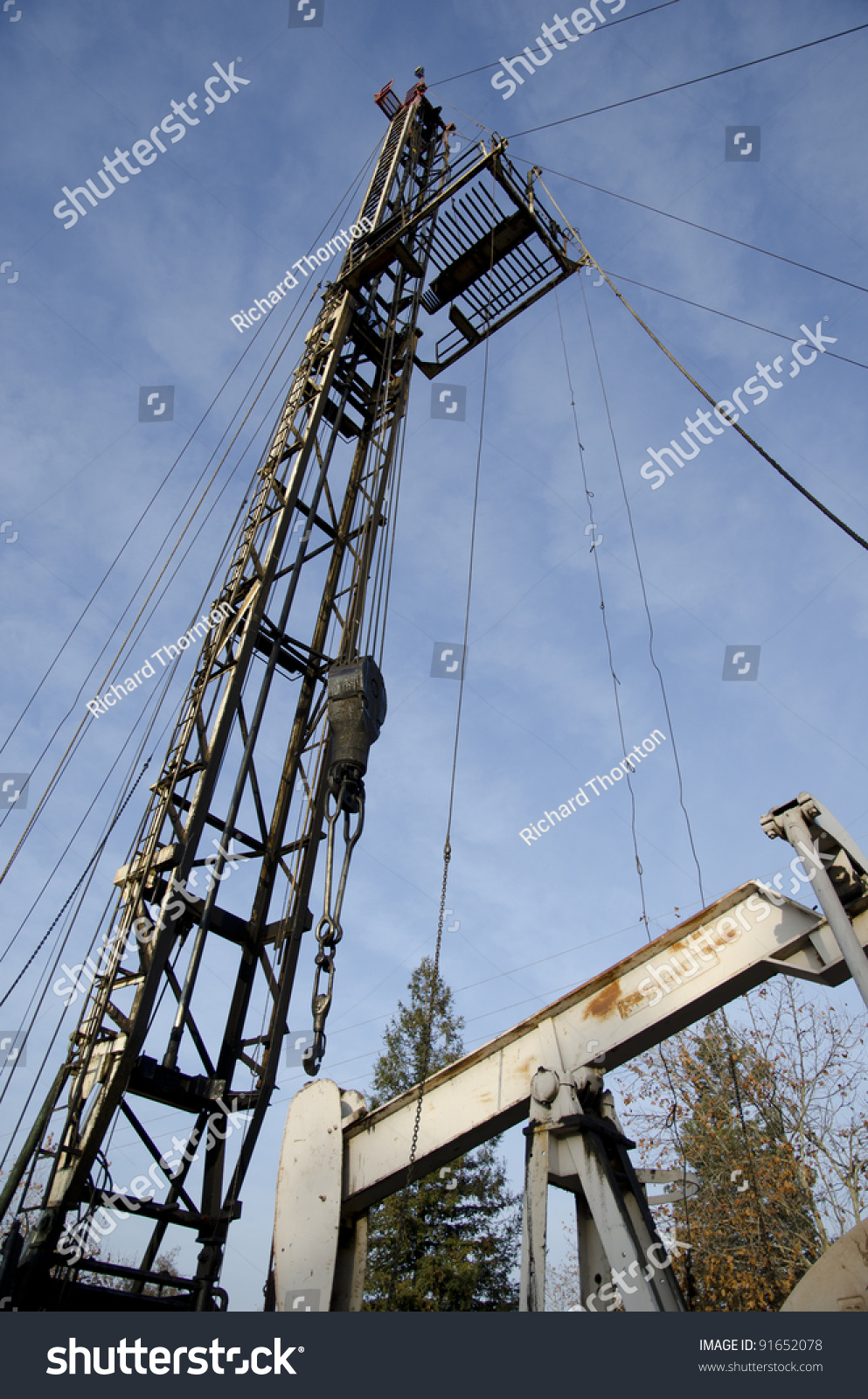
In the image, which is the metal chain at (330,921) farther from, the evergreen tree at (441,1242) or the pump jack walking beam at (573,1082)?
the evergreen tree at (441,1242)

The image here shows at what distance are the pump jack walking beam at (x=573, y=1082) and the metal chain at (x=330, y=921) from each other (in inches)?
20.9

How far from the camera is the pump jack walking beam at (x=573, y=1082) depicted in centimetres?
494

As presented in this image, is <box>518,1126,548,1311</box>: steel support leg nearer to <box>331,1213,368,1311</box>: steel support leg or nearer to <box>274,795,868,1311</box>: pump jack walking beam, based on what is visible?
<box>274,795,868,1311</box>: pump jack walking beam

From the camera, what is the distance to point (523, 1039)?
18.5ft

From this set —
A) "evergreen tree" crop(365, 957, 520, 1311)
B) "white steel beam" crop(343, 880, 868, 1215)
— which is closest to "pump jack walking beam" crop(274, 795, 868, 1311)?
"white steel beam" crop(343, 880, 868, 1215)

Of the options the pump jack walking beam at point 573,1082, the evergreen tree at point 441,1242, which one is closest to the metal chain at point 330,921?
the pump jack walking beam at point 573,1082

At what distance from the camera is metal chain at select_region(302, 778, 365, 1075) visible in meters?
5.85

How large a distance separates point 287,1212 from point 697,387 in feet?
22.0

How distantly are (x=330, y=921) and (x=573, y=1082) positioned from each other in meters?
2.10

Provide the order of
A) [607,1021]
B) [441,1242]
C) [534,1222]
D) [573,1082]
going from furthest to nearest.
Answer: [441,1242], [607,1021], [573,1082], [534,1222]

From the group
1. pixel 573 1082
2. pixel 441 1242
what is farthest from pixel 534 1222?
pixel 441 1242

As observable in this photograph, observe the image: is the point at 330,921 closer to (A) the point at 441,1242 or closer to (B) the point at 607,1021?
(B) the point at 607,1021

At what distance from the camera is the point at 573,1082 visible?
17.0ft
